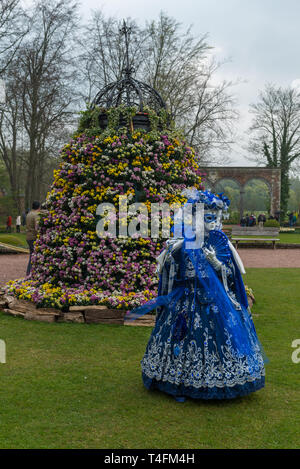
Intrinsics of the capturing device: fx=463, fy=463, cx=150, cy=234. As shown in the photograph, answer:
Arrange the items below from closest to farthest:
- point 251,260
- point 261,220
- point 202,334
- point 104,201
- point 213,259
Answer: point 202,334
point 213,259
point 104,201
point 251,260
point 261,220

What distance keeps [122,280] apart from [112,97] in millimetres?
3266

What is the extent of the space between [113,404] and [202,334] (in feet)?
3.21

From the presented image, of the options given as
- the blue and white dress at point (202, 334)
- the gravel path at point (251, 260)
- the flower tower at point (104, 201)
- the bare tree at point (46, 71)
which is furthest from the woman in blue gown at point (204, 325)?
the bare tree at point (46, 71)

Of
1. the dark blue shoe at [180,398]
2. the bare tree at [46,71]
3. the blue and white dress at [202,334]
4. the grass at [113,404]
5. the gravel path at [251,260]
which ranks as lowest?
the grass at [113,404]

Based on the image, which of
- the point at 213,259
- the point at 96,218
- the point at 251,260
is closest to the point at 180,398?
the point at 213,259

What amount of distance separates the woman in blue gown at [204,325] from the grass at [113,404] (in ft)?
0.67

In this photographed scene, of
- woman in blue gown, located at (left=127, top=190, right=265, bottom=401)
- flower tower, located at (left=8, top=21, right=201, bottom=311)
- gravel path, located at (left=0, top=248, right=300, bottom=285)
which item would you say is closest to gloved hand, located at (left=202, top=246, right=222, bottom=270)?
woman in blue gown, located at (left=127, top=190, right=265, bottom=401)

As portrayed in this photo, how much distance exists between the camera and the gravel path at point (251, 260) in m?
12.3

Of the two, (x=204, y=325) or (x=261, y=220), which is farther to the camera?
(x=261, y=220)

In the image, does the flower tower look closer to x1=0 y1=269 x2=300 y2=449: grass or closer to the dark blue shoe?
x1=0 y1=269 x2=300 y2=449: grass

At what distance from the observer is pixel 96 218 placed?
7332 millimetres

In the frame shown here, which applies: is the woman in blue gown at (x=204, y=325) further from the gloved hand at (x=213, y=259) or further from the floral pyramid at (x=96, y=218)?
the floral pyramid at (x=96, y=218)

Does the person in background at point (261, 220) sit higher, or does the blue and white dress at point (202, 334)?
the person in background at point (261, 220)

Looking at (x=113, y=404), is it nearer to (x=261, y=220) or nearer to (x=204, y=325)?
(x=204, y=325)
